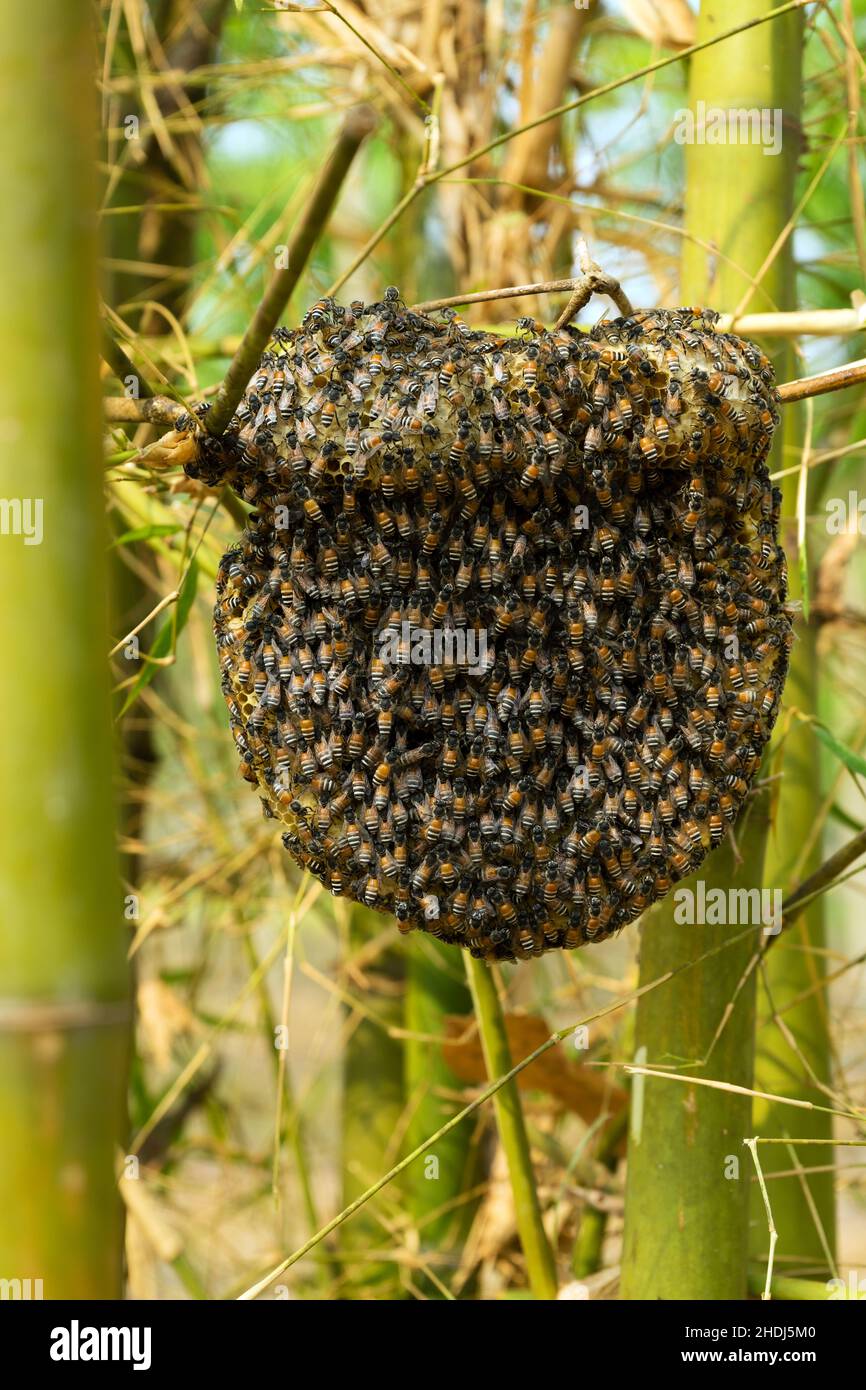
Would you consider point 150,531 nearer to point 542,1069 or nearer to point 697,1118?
point 697,1118

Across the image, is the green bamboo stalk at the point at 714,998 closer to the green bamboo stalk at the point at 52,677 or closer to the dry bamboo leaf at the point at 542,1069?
the dry bamboo leaf at the point at 542,1069

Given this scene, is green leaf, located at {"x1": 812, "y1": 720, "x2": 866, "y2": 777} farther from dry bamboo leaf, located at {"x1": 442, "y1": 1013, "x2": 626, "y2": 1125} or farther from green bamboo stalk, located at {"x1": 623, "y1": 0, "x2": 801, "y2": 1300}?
dry bamboo leaf, located at {"x1": 442, "y1": 1013, "x2": 626, "y2": 1125}

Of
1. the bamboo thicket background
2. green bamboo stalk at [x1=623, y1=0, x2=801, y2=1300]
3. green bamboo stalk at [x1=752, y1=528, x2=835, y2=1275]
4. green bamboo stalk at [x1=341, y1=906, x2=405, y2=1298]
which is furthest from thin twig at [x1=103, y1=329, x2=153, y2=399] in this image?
green bamboo stalk at [x1=341, y1=906, x2=405, y2=1298]

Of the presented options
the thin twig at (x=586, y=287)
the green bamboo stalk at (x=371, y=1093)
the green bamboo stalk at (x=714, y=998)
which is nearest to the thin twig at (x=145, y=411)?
the thin twig at (x=586, y=287)

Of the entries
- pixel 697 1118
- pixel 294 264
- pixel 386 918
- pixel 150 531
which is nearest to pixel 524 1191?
pixel 697 1118

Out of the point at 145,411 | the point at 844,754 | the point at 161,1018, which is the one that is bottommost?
the point at 161,1018

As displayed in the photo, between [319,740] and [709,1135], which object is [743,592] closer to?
[319,740]

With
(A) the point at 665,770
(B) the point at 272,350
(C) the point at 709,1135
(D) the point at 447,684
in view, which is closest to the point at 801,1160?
(C) the point at 709,1135
